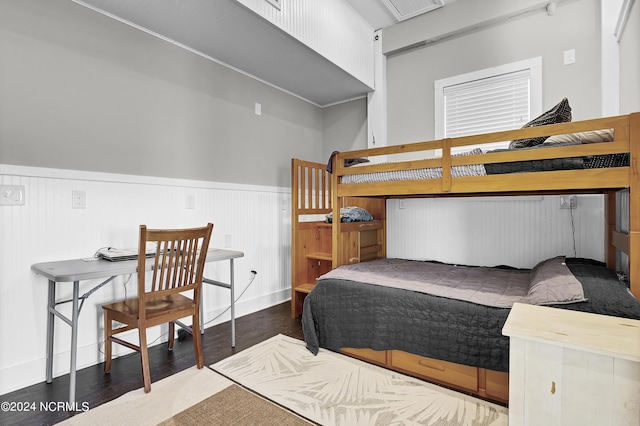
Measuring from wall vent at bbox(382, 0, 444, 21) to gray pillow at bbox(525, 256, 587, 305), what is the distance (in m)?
2.49

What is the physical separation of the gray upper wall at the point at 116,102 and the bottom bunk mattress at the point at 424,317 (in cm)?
153

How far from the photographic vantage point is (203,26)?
2.28 m

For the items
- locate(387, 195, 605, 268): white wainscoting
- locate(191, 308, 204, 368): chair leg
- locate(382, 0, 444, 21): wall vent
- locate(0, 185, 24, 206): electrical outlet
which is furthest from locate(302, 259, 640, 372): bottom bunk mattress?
locate(382, 0, 444, 21): wall vent

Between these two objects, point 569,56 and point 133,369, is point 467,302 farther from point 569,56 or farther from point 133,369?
point 569,56

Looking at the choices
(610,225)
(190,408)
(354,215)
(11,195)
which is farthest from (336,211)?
(11,195)

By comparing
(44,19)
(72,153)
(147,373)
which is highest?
(44,19)

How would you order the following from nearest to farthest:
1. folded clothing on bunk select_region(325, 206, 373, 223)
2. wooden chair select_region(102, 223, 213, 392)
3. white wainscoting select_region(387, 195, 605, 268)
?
1. wooden chair select_region(102, 223, 213, 392)
2. white wainscoting select_region(387, 195, 605, 268)
3. folded clothing on bunk select_region(325, 206, 373, 223)

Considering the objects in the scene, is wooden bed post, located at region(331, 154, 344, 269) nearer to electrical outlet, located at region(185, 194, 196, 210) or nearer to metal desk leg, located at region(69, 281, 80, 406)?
electrical outlet, located at region(185, 194, 196, 210)

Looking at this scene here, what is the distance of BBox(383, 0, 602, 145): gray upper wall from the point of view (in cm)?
242

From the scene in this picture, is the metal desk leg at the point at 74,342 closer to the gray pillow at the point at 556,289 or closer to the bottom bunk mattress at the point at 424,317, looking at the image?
the bottom bunk mattress at the point at 424,317

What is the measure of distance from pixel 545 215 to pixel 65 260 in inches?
132

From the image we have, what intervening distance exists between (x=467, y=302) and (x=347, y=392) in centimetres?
80

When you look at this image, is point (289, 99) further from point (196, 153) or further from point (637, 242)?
point (637, 242)

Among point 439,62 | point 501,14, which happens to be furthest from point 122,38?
point 501,14
